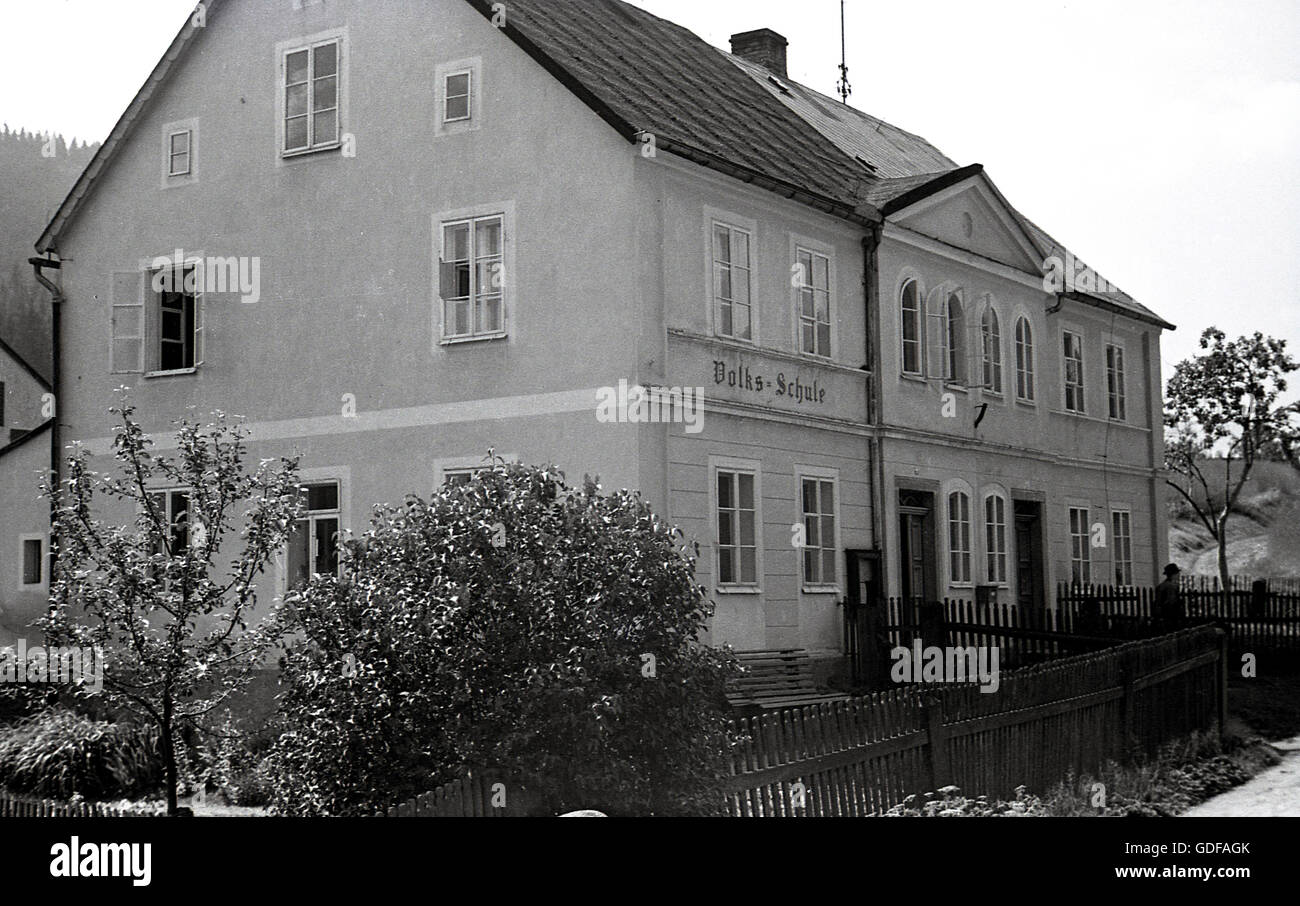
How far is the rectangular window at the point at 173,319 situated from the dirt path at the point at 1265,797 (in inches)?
624

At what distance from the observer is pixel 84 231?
2589cm

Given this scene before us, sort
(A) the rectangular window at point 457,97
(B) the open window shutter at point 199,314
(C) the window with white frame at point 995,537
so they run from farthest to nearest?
(C) the window with white frame at point 995,537, (B) the open window shutter at point 199,314, (A) the rectangular window at point 457,97

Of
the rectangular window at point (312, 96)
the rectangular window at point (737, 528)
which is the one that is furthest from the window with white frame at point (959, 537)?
the rectangular window at point (312, 96)

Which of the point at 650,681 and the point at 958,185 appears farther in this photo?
the point at 958,185

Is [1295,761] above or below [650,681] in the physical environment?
below

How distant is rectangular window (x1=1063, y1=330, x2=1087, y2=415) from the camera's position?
33506mm

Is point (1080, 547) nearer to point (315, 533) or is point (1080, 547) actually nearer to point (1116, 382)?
point (1116, 382)

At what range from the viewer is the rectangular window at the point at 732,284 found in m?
22.1

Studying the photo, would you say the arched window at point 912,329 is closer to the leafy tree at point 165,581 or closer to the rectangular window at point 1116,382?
the rectangular window at point 1116,382

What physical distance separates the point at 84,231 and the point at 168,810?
1304cm

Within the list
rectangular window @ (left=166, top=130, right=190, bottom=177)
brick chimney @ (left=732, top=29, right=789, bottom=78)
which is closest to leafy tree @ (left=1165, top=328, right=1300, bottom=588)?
brick chimney @ (left=732, top=29, right=789, bottom=78)

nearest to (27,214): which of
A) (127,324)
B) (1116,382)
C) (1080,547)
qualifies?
(127,324)
